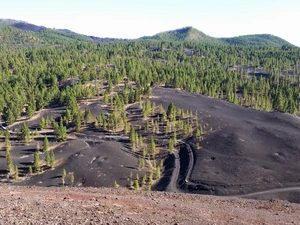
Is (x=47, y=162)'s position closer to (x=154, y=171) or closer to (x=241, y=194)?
(x=154, y=171)

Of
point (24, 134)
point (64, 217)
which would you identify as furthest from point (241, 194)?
point (24, 134)

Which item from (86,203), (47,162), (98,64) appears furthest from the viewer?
(98,64)

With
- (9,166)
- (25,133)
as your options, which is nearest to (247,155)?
(9,166)

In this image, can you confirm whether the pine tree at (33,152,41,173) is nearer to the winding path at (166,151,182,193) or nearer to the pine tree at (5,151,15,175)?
the pine tree at (5,151,15,175)

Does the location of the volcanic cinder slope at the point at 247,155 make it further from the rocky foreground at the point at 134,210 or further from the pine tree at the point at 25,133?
the pine tree at the point at 25,133

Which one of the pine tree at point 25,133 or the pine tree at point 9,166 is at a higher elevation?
the pine tree at point 25,133

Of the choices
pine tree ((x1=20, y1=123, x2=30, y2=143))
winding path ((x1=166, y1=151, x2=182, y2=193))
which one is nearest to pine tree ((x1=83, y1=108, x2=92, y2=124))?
pine tree ((x1=20, y1=123, x2=30, y2=143))

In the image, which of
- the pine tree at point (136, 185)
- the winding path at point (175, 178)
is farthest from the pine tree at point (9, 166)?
the winding path at point (175, 178)
